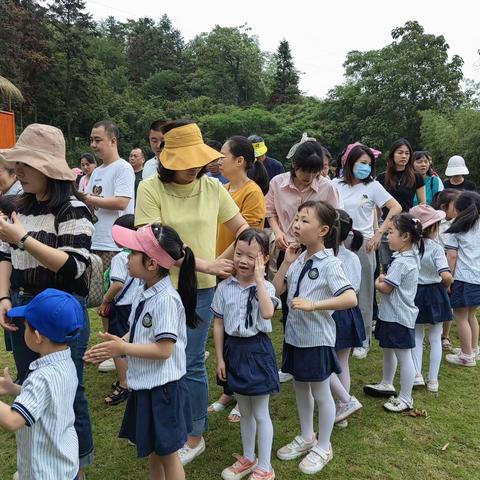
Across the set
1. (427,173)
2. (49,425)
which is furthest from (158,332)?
(427,173)

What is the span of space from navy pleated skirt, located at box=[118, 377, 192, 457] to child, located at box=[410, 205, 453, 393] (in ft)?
8.23

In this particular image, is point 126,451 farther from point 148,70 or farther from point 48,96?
point 148,70

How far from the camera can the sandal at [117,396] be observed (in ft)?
12.0

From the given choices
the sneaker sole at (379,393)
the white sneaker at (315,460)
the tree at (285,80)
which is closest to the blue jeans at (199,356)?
the white sneaker at (315,460)

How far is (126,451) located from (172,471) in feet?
3.03

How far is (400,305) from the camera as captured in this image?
355 cm

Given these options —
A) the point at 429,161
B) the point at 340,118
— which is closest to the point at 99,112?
the point at 340,118

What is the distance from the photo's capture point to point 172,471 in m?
2.25

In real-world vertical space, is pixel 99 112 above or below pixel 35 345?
above

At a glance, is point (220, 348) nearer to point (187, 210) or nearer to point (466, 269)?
point (187, 210)

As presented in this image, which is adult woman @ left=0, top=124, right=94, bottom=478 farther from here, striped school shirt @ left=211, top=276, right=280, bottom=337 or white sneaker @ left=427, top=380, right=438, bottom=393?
white sneaker @ left=427, top=380, right=438, bottom=393

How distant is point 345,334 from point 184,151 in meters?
1.80

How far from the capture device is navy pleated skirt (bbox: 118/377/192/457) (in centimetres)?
215

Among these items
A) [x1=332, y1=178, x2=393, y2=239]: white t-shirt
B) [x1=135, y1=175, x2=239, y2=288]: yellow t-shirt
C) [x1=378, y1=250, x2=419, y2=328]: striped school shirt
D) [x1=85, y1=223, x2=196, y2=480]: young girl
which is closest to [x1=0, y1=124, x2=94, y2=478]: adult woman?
[x1=85, y1=223, x2=196, y2=480]: young girl
